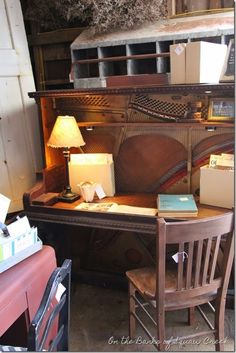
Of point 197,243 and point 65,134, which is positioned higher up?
point 65,134

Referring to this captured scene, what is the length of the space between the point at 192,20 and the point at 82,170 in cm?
129

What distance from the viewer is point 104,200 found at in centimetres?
237

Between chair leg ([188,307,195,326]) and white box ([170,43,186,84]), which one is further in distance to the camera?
chair leg ([188,307,195,326])

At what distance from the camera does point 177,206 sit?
2.07 metres

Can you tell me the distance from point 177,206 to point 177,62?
0.87 metres

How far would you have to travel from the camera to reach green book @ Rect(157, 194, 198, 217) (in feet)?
6.59

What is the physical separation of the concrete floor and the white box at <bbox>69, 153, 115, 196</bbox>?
2.77 ft

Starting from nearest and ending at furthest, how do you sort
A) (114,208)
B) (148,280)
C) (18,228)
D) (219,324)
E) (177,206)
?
(18,228)
(219,324)
(148,280)
(177,206)
(114,208)

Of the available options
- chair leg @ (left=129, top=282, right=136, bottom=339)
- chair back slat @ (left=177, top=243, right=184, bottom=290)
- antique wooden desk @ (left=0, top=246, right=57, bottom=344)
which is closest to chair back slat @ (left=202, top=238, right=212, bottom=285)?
chair back slat @ (left=177, top=243, right=184, bottom=290)

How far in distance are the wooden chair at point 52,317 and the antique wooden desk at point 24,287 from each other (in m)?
0.13

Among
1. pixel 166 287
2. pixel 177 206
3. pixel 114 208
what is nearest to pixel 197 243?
pixel 166 287

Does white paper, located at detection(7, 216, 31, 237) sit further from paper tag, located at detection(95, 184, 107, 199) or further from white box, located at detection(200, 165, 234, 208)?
white box, located at detection(200, 165, 234, 208)

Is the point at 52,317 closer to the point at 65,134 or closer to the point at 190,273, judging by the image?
the point at 190,273

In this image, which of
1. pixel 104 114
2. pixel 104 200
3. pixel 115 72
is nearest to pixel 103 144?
pixel 104 114
